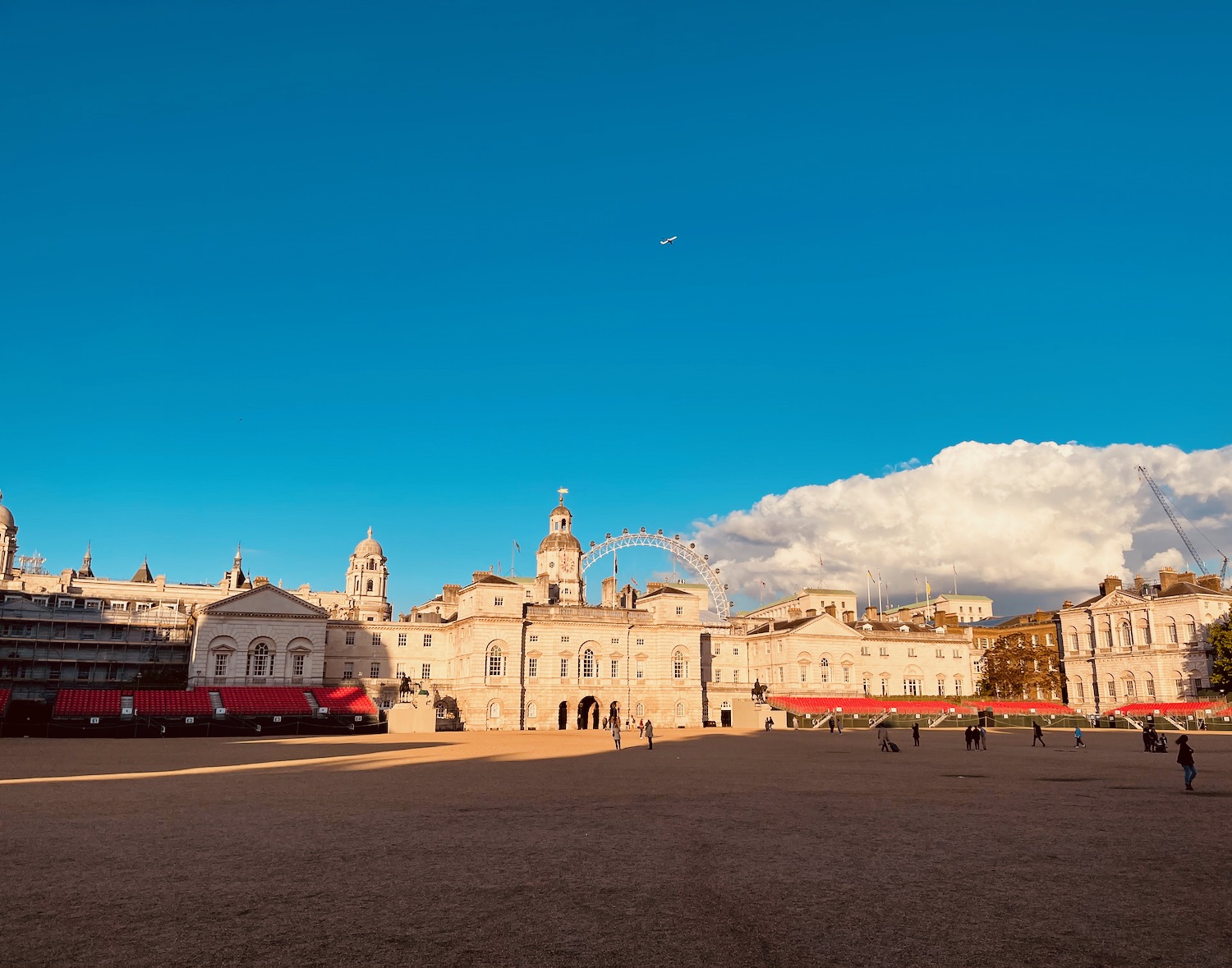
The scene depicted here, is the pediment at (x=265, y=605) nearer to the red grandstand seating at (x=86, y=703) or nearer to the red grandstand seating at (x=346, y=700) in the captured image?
the red grandstand seating at (x=346, y=700)

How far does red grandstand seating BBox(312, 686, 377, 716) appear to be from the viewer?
68688mm

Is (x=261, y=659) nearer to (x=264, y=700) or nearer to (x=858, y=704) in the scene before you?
(x=264, y=700)

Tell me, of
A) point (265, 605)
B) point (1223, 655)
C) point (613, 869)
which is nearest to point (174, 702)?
point (265, 605)

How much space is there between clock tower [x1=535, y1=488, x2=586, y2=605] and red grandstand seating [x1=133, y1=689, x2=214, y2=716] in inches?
1344

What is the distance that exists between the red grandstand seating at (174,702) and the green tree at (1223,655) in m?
77.7

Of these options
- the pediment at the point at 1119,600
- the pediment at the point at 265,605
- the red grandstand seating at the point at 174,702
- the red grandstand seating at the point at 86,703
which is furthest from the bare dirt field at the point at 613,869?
the pediment at the point at 1119,600

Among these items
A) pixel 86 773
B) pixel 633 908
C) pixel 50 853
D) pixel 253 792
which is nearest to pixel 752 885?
pixel 633 908

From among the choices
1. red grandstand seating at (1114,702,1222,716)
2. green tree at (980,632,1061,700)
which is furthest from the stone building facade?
red grandstand seating at (1114,702,1222,716)

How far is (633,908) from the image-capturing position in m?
12.4

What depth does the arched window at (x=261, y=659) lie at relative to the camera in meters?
72.4

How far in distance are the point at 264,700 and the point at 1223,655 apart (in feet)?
251

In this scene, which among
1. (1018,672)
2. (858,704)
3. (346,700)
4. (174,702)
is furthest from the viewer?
(1018,672)

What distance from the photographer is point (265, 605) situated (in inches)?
2869

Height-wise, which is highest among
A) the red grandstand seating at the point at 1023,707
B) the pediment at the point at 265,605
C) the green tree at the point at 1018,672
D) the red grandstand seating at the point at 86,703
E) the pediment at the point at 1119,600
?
the pediment at the point at 1119,600
